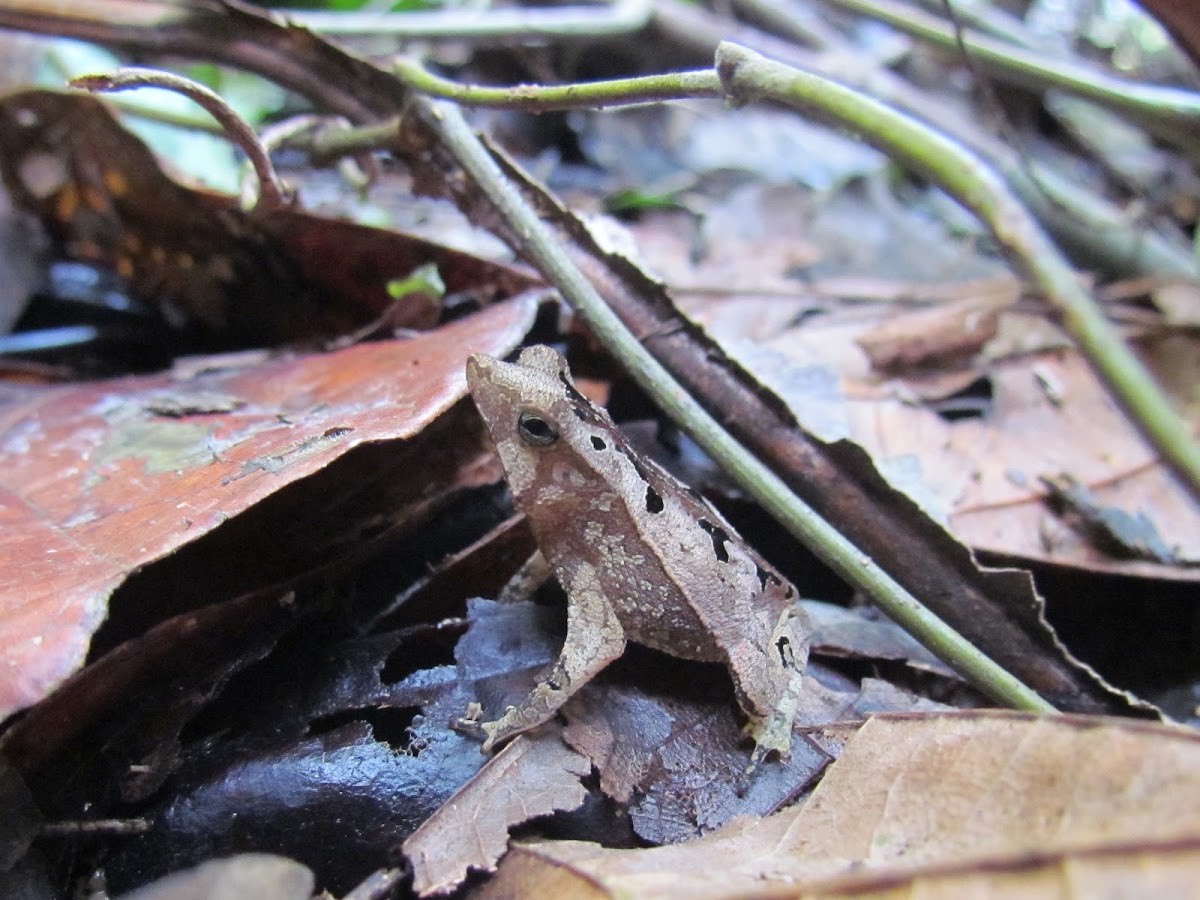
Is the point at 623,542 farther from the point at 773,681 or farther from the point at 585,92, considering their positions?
the point at 585,92

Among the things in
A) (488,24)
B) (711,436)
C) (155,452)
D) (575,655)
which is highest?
(488,24)

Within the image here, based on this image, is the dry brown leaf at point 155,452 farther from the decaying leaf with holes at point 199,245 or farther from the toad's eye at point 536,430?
the decaying leaf with holes at point 199,245

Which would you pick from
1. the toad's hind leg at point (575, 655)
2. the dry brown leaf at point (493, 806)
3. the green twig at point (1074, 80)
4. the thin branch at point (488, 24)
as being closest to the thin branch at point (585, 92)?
the toad's hind leg at point (575, 655)

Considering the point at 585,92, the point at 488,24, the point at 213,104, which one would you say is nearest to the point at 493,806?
the point at 585,92

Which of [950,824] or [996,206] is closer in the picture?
[950,824]

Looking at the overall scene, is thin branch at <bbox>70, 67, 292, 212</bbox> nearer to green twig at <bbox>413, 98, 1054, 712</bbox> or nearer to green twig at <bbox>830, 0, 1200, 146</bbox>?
green twig at <bbox>413, 98, 1054, 712</bbox>

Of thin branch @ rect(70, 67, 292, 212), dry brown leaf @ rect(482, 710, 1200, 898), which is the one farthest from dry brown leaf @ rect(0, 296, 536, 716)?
dry brown leaf @ rect(482, 710, 1200, 898)

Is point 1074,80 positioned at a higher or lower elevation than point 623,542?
higher

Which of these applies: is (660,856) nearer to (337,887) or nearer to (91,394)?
(337,887)
